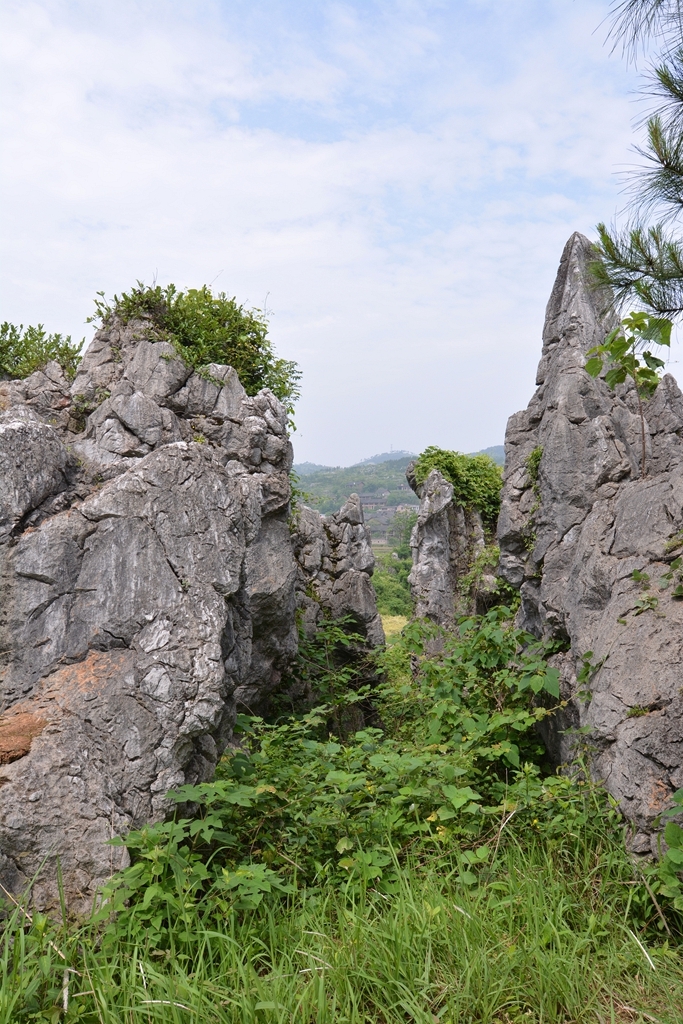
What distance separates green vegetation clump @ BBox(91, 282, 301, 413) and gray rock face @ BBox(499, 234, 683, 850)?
3825 mm

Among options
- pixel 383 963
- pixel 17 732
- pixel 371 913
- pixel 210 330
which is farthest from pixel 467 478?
pixel 383 963

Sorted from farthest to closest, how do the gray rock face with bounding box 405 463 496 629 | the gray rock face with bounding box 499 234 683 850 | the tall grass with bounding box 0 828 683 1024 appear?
the gray rock face with bounding box 405 463 496 629
the gray rock face with bounding box 499 234 683 850
the tall grass with bounding box 0 828 683 1024

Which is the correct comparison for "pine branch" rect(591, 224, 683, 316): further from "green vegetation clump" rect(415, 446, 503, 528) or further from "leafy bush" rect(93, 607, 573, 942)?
"green vegetation clump" rect(415, 446, 503, 528)

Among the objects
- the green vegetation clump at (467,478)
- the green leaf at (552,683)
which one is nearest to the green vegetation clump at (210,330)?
the green leaf at (552,683)

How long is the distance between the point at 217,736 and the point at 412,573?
11.6 metres

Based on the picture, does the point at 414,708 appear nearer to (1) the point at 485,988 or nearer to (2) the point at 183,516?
(2) the point at 183,516

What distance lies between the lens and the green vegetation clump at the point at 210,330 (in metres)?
8.53

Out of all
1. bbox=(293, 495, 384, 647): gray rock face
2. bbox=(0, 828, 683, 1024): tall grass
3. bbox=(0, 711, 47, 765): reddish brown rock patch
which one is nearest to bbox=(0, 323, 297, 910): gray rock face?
bbox=(0, 711, 47, 765): reddish brown rock patch

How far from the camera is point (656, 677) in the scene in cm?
504

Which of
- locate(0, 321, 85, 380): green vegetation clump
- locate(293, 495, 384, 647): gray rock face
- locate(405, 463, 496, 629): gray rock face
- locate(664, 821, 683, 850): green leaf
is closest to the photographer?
locate(664, 821, 683, 850): green leaf

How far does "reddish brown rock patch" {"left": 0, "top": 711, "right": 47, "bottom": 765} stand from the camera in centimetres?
457

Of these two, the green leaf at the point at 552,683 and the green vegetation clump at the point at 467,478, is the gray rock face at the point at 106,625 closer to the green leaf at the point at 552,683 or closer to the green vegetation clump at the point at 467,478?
the green leaf at the point at 552,683

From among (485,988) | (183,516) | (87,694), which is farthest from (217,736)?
(485,988)

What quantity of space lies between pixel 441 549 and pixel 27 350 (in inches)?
440
